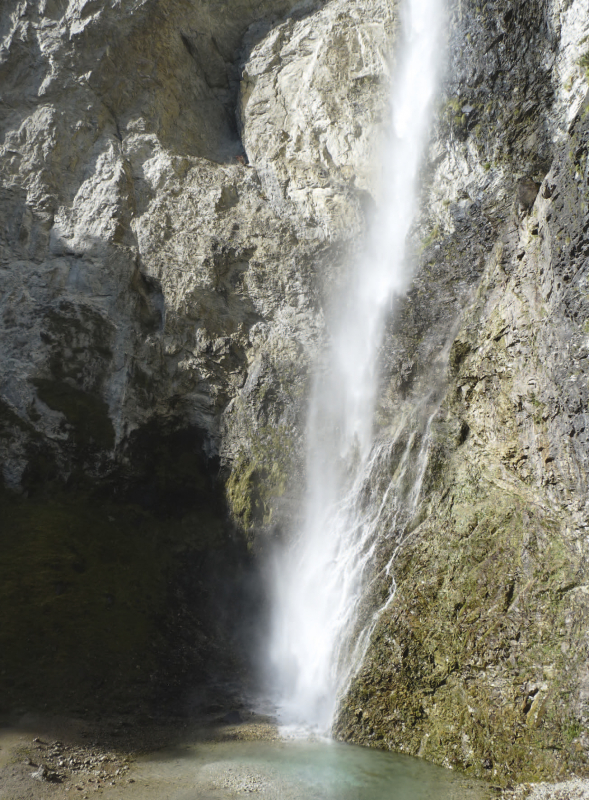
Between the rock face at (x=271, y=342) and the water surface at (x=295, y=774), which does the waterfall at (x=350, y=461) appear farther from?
the water surface at (x=295, y=774)

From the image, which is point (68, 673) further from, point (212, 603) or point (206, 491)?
point (206, 491)

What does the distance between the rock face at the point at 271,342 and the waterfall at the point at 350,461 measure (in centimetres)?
52

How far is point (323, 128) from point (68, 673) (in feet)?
52.5

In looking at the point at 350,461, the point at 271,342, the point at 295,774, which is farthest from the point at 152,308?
the point at 295,774

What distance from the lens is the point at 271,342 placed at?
16.2 meters

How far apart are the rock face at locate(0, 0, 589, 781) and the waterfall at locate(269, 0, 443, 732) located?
523mm

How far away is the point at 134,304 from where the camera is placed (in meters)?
16.9

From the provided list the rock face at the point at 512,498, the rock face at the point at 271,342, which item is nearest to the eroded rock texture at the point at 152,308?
the rock face at the point at 271,342

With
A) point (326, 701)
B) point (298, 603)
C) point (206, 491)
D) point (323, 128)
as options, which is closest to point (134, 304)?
point (206, 491)

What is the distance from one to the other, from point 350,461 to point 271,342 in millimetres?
4428

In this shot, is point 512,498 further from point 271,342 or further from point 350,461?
point 271,342

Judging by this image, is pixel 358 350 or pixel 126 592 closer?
pixel 126 592

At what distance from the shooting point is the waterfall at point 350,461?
1082cm

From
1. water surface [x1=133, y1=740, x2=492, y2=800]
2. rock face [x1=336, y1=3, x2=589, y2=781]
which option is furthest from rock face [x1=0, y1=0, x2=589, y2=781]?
water surface [x1=133, y1=740, x2=492, y2=800]
